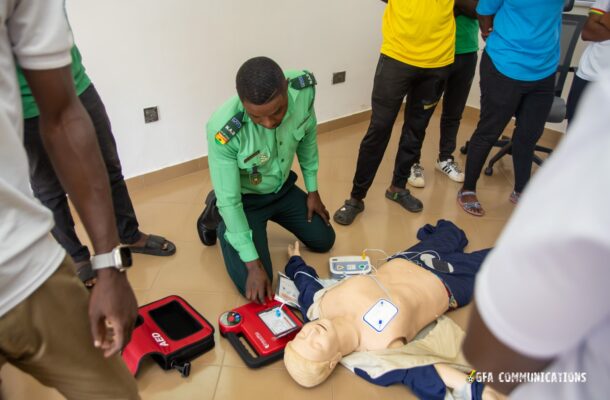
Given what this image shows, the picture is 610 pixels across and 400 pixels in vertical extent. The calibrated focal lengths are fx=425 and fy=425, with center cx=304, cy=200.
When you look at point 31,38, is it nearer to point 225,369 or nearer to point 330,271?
point 225,369

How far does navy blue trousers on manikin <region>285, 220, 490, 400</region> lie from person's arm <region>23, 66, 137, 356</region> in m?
0.98

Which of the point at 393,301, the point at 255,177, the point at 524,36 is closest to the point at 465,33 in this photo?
the point at 524,36

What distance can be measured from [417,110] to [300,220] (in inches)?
34.9

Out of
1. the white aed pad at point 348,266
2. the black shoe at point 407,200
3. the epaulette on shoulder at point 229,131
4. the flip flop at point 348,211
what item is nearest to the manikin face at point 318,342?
the white aed pad at point 348,266

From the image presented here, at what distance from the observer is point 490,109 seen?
224 centimetres

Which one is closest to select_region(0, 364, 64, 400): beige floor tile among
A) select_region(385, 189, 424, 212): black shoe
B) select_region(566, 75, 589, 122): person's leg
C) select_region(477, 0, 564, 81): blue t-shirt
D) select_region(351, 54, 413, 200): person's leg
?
select_region(351, 54, 413, 200): person's leg

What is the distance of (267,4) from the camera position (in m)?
2.68

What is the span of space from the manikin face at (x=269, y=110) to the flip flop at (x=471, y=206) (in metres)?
1.52

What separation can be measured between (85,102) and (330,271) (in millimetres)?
1249

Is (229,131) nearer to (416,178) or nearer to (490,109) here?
(490,109)

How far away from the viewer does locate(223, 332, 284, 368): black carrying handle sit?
1.55 metres

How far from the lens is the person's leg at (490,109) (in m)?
2.14

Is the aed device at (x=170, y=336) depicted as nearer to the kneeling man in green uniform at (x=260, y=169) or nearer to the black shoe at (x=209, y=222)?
the kneeling man in green uniform at (x=260, y=169)

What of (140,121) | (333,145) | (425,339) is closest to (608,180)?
(425,339)
